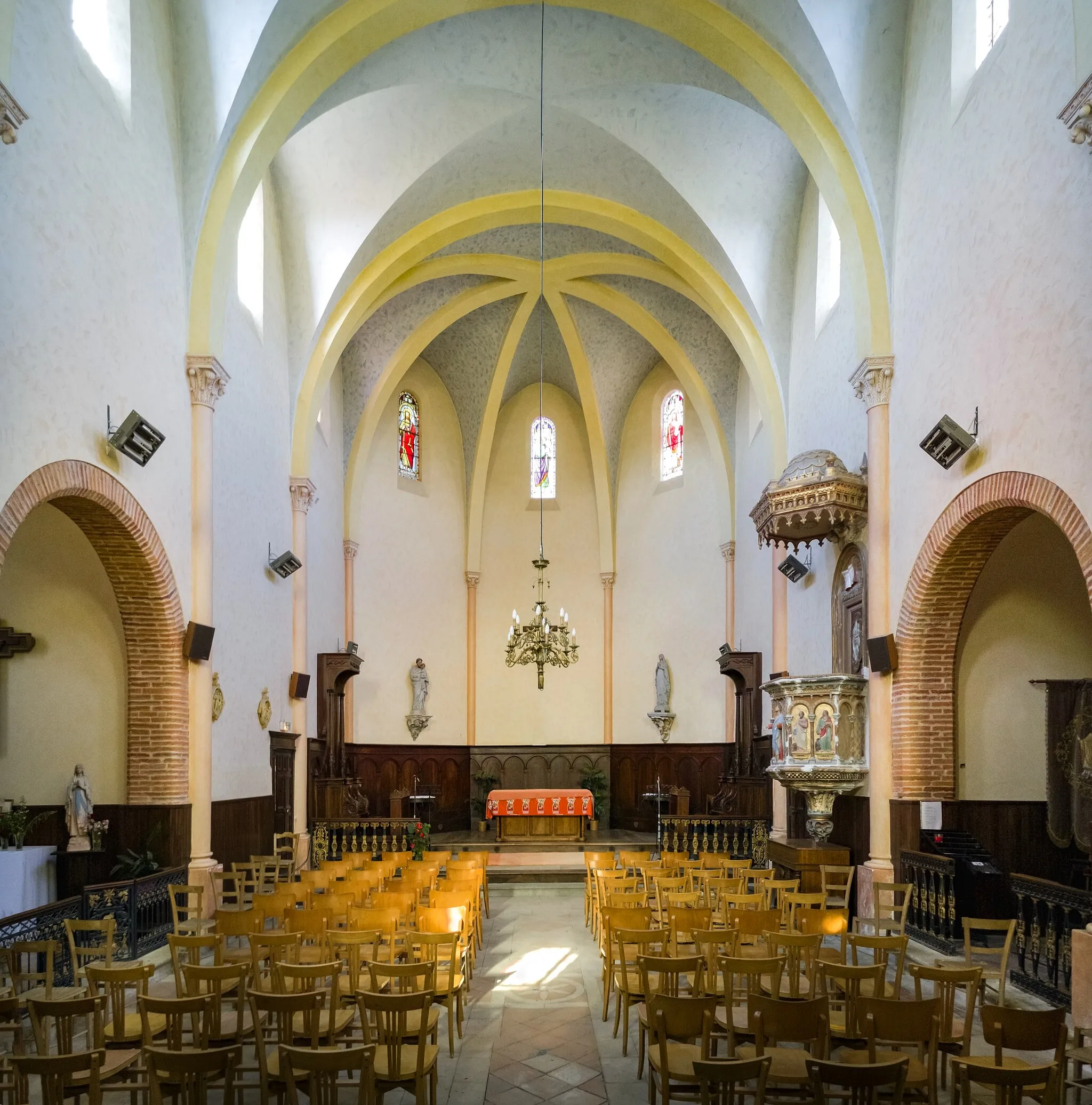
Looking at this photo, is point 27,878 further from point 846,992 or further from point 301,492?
point 846,992

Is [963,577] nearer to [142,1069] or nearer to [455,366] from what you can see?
[142,1069]

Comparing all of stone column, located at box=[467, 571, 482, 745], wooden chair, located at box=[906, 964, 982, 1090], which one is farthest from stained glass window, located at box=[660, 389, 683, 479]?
wooden chair, located at box=[906, 964, 982, 1090]

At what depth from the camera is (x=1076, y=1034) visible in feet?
19.4

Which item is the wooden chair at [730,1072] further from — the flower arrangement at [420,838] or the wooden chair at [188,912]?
the flower arrangement at [420,838]

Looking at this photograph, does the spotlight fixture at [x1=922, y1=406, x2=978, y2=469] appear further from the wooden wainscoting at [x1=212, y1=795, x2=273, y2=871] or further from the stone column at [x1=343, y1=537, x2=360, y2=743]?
the stone column at [x1=343, y1=537, x2=360, y2=743]

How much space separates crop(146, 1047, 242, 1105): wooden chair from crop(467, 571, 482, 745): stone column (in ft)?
62.3

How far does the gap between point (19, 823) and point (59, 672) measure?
178cm

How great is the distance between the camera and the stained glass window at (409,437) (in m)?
24.6

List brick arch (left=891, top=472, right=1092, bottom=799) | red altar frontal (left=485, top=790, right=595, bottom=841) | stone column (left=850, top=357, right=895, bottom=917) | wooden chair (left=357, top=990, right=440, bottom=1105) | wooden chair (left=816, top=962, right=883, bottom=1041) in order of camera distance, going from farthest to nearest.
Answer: red altar frontal (left=485, top=790, right=595, bottom=841) < stone column (left=850, top=357, right=895, bottom=917) < brick arch (left=891, top=472, right=1092, bottom=799) < wooden chair (left=816, top=962, right=883, bottom=1041) < wooden chair (left=357, top=990, right=440, bottom=1105)

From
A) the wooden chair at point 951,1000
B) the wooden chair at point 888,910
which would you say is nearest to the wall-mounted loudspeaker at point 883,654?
the wooden chair at point 888,910

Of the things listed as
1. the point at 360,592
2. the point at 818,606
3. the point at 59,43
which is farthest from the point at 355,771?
the point at 59,43

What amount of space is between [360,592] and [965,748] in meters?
14.4

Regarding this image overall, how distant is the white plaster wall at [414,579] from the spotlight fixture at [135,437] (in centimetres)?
1249

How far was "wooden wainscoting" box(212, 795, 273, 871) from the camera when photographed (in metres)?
13.7
